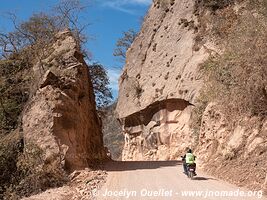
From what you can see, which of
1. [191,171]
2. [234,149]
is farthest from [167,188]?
[234,149]

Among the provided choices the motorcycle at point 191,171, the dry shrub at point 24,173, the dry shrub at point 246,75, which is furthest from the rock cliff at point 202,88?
the dry shrub at point 24,173

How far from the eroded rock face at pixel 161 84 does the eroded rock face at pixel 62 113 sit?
11.4 m

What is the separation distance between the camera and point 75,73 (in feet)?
74.7

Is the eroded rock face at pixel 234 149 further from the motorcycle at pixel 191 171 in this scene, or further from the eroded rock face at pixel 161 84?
the eroded rock face at pixel 161 84

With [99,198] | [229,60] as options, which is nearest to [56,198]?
[99,198]

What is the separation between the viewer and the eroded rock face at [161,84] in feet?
112

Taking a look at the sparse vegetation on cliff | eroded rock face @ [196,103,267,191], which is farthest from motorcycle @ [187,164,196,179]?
the sparse vegetation on cliff

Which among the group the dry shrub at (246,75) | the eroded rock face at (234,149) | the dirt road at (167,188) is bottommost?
the dirt road at (167,188)

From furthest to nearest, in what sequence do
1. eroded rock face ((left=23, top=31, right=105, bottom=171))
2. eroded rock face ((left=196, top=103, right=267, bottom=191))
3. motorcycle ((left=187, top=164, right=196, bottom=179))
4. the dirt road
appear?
eroded rock face ((left=23, top=31, right=105, bottom=171)) → motorcycle ((left=187, top=164, right=196, bottom=179)) → eroded rock face ((left=196, top=103, right=267, bottom=191)) → the dirt road

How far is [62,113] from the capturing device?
816 inches

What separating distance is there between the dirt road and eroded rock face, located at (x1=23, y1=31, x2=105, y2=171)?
2.68 m

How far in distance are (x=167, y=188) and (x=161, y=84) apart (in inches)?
906

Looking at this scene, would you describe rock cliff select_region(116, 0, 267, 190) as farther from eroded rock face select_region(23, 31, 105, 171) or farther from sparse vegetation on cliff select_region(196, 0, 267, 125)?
eroded rock face select_region(23, 31, 105, 171)

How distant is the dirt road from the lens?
1317 centimetres
